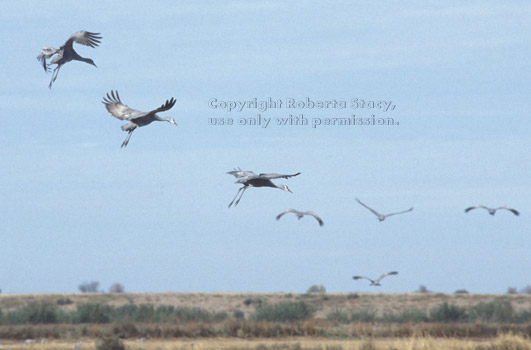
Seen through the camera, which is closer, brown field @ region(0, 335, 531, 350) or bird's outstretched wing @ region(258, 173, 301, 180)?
bird's outstretched wing @ region(258, 173, 301, 180)

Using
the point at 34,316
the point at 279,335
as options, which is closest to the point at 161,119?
the point at 279,335

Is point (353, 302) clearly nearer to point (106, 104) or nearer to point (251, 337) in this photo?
point (251, 337)

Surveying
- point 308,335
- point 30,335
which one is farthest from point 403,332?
point 30,335

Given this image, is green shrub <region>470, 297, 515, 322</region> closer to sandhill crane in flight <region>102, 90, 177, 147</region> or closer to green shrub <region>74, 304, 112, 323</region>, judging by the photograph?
green shrub <region>74, 304, 112, 323</region>

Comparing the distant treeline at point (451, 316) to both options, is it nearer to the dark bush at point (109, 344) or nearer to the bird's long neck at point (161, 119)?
the dark bush at point (109, 344)

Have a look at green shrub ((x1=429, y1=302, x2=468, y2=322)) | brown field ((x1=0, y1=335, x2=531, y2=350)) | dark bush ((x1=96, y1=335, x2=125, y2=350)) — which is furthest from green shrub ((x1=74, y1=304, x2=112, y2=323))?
dark bush ((x1=96, y1=335, x2=125, y2=350))

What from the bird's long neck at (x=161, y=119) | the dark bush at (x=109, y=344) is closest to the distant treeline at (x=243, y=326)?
the dark bush at (x=109, y=344)

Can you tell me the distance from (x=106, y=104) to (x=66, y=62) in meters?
2.85

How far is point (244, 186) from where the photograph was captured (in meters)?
22.4

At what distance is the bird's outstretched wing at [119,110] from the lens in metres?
21.0

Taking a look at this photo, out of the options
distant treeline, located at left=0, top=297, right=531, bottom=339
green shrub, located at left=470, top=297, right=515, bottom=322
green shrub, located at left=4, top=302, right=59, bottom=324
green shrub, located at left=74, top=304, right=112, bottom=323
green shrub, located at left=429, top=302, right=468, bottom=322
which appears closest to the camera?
distant treeline, located at left=0, top=297, right=531, bottom=339

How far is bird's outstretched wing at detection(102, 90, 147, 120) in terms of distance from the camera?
20953 mm

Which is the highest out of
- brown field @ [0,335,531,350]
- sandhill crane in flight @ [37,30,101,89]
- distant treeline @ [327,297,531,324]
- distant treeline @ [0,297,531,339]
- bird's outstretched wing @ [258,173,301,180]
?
sandhill crane in flight @ [37,30,101,89]

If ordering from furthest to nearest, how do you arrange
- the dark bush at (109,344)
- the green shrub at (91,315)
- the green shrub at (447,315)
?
1. the green shrub at (91,315)
2. the green shrub at (447,315)
3. the dark bush at (109,344)
